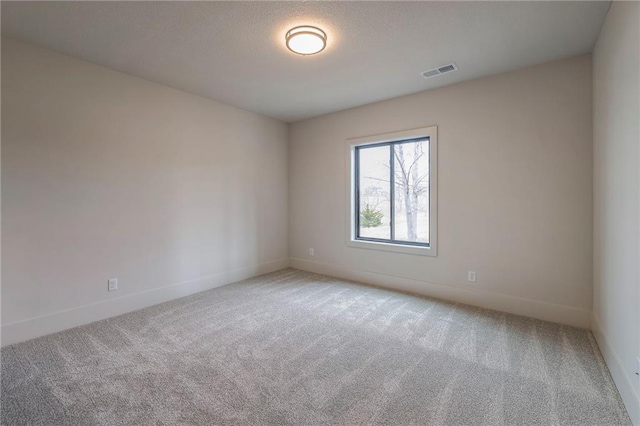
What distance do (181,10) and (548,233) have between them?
3793 mm

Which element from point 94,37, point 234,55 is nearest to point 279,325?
point 234,55

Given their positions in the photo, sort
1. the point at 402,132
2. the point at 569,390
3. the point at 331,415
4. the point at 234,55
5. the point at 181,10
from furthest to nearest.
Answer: the point at 402,132 → the point at 234,55 → the point at 181,10 → the point at 569,390 → the point at 331,415

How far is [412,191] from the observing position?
13.1ft

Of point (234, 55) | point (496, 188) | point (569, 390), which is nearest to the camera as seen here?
point (569, 390)

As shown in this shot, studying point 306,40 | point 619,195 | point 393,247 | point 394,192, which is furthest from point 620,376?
point 306,40

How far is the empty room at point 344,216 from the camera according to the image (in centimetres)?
181

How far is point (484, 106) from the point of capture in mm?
3230

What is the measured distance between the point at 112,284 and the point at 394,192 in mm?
3609

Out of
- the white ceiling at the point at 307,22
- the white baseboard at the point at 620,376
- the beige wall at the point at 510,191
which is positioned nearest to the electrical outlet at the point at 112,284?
the white ceiling at the point at 307,22

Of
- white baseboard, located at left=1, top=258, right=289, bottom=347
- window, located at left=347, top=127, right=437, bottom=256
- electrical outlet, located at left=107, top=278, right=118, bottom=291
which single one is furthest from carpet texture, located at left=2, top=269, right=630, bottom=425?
window, located at left=347, top=127, right=437, bottom=256

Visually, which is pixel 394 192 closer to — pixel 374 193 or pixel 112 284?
Result: pixel 374 193

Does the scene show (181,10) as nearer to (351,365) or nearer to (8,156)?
(8,156)

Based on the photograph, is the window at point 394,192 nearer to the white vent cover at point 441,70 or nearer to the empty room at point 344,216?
the empty room at point 344,216

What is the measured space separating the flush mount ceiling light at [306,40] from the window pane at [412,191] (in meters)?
2.00
